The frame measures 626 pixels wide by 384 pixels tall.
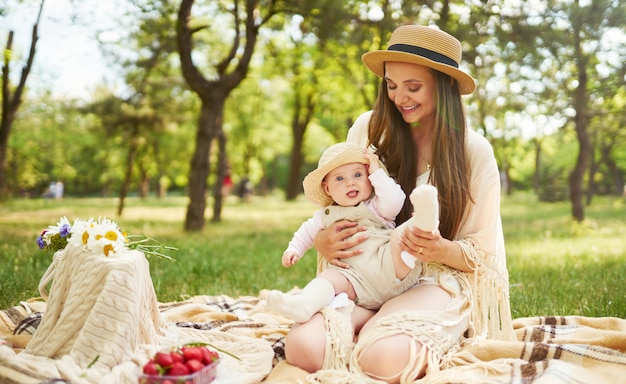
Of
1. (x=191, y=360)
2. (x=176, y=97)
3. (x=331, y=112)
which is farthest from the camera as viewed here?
(x=331, y=112)

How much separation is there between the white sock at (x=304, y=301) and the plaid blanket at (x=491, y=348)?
28 centimetres

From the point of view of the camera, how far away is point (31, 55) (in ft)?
26.4

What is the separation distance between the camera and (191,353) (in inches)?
87.1

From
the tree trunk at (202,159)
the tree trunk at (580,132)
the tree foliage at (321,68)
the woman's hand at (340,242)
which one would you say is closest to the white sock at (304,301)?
the woman's hand at (340,242)

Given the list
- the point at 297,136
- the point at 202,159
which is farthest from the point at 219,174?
the point at 297,136

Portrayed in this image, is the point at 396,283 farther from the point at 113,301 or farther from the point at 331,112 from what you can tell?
the point at 331,112

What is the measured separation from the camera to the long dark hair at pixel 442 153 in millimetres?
3031

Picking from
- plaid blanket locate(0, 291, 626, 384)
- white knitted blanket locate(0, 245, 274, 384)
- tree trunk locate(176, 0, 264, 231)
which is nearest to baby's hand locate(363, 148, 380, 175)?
plaid blanket locate(0, 291, 626, 384)

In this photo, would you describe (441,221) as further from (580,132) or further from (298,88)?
(298,88)

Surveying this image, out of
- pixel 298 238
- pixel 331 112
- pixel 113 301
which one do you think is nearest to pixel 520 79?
pixel 298 238

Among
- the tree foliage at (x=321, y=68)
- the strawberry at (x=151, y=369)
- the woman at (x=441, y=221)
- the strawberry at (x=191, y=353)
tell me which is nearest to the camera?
the strawberry at (x=151, y=369)

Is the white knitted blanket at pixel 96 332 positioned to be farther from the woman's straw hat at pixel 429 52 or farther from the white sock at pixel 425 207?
the woman's straw hat at pixel 429 52

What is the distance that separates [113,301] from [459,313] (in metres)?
1.69

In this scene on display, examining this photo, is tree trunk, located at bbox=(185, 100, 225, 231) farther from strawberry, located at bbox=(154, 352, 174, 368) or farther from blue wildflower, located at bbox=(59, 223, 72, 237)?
strawberry, located at bbox=(154, 352, 174, 368)
